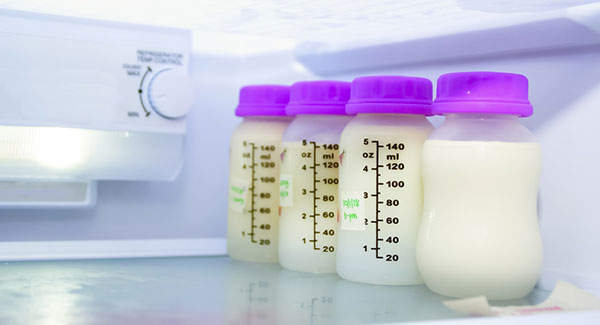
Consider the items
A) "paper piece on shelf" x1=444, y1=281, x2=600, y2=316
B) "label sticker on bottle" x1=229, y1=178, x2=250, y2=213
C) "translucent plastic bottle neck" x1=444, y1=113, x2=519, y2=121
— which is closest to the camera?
"paper piece on shelf" x1=444, y1=281, x2=600, y2=316

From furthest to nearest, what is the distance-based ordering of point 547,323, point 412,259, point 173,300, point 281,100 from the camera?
point 281,100
point 412,259
point 173,300
point 547,323

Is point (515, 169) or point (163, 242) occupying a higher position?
point (515, 169)

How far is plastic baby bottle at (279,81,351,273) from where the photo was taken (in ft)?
3.01

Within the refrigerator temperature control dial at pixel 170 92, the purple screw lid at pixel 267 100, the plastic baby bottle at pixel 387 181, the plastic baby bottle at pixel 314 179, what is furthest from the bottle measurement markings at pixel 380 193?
the refrigerator temperature control dial at pixel 170 92

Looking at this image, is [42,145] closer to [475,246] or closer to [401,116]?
[401,116]

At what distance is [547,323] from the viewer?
0.61 metres

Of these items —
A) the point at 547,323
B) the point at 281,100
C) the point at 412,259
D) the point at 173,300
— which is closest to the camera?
the point at 547,323

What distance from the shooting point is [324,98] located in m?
0.92

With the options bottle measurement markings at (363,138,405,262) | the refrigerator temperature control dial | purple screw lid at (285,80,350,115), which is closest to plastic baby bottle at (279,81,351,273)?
purple screw lid at (285,80,350,115)

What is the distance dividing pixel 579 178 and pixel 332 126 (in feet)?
1.01

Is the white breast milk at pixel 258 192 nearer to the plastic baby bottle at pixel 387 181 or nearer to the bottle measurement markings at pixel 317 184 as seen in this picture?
the bottle measurement markings at pixel 317 184

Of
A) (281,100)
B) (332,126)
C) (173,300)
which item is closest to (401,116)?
(332,126)

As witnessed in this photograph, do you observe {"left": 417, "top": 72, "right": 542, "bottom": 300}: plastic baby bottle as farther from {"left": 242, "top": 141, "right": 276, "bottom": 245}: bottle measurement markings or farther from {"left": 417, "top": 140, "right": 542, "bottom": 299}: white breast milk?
{"left": 242, "top": 141, "right": 276, "bottom": 245}: bottle measurement markings

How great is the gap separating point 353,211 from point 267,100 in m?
0.25
